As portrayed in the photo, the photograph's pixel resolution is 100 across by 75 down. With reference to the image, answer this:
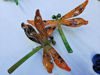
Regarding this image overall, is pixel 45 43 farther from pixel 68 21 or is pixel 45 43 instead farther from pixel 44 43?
pixel 68 21

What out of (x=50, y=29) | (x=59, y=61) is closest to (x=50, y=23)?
(x=50, y=29)

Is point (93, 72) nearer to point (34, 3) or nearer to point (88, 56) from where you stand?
point (88, 56)

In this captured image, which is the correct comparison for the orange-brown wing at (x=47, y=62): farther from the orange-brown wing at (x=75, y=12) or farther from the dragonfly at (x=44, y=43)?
the orange-brown wing at (x=75, y=12)

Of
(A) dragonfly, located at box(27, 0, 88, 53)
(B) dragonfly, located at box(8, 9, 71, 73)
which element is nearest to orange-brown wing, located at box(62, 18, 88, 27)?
(A) dragonfly, located at box(27, 0, 88, 53)

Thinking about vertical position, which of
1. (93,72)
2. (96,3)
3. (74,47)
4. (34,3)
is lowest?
(93,72)

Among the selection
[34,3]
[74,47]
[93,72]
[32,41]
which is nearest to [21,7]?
[34,3]

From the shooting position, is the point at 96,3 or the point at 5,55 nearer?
the point at 5,55

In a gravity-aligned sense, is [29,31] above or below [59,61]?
above
